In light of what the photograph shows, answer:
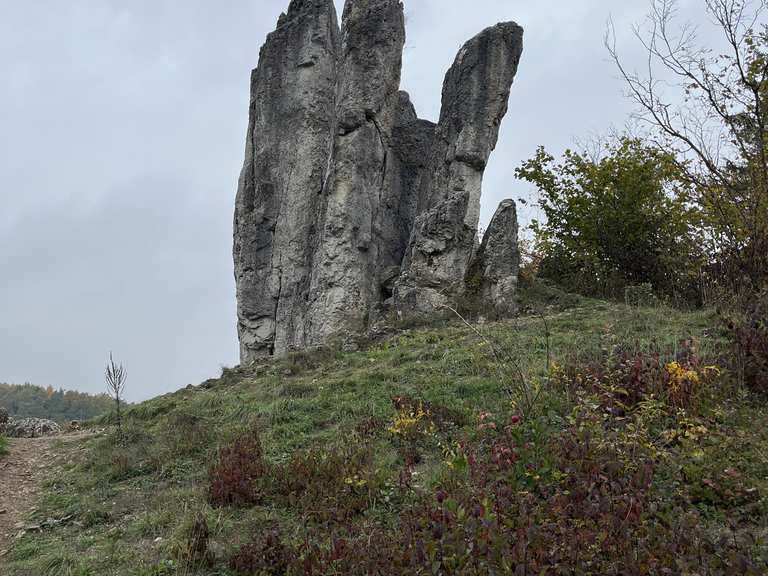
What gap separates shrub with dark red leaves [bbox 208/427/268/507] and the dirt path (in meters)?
2.27

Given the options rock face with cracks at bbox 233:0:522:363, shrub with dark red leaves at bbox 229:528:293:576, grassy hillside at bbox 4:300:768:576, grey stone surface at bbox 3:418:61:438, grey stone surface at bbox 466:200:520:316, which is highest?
rock face with cracks at bbox 233:0:522:363

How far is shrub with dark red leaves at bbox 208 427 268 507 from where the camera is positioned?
23.9 ft

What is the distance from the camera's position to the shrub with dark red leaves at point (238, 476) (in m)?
7.27

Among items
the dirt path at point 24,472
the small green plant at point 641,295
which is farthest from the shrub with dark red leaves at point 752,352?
the dirt path at point 24,472

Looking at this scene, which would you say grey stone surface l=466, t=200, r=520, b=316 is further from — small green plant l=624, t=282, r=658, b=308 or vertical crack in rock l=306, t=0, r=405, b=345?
vertical crack in rock l=306, t=0, r=405, b=345

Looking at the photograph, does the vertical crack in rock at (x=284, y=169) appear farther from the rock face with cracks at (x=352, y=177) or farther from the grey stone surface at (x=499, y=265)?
the grey stone surface at (x=499, y=265)

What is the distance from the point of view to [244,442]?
870cm

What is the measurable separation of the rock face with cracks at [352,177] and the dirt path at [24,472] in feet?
25.7

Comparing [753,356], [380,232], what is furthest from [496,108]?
[753,356]

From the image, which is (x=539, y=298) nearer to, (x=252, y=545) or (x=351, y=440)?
(x=351, y=440)

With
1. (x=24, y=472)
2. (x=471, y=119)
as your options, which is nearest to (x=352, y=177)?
(x=471, y=119)

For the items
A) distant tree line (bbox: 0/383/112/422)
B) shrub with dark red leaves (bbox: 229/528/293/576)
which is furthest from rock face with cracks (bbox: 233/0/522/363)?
distant tree line (bbox: 0/383/112/422)

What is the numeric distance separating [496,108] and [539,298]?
6.05 metres

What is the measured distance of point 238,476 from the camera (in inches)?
297
